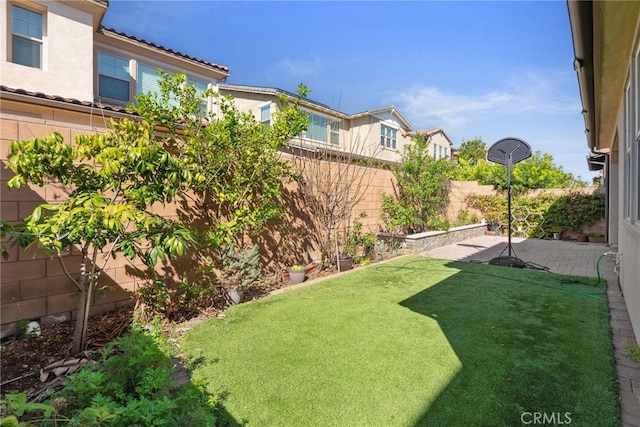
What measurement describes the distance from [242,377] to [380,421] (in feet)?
4.59

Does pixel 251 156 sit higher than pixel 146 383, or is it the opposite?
pixel 251 156

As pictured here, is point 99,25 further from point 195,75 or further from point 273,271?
point 273,271

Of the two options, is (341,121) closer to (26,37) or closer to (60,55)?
(60,55)

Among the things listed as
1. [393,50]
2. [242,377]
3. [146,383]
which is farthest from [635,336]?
Answer: [393,50]

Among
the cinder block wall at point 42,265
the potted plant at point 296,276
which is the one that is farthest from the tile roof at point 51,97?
the potted plant at point 296,276

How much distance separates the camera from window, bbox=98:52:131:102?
10.5 meters

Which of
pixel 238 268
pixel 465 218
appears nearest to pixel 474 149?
pixel 465 218

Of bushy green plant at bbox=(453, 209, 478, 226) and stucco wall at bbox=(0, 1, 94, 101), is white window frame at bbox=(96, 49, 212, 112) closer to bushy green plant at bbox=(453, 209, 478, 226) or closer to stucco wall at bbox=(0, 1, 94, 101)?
stucco wall at bbox=(0, 1, 94, 101)

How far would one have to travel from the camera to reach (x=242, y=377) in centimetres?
310

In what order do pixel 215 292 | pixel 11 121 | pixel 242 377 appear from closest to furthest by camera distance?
pixel 242 377
pixel 11 121
pixel 215 292

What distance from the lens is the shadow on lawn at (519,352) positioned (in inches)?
99.0

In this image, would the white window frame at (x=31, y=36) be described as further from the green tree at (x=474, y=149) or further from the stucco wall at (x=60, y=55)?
the green tree at (x=474, y=149)

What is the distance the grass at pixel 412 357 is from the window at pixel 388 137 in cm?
1818

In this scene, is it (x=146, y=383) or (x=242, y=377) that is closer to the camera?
(x=146, y=383)
